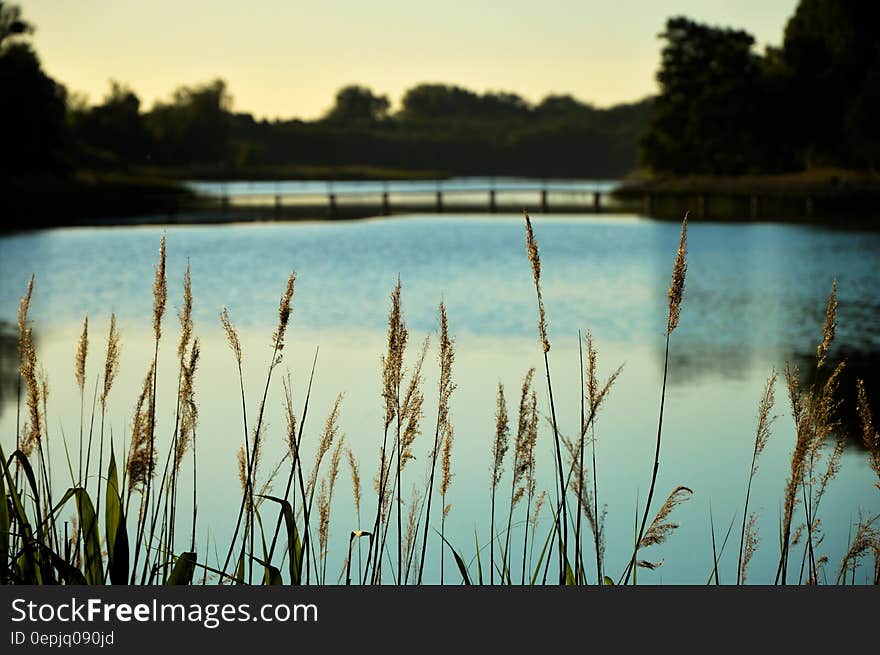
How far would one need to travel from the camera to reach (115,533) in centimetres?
295

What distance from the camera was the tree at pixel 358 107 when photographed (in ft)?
440

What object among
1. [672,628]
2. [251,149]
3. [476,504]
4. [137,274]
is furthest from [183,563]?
[251,149]

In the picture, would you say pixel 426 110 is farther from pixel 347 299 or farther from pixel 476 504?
pixel 476 504

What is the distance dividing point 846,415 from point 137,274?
18.0m

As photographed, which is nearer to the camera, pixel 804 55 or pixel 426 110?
pixel 804 55

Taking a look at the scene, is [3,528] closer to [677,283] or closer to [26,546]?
[26,546]

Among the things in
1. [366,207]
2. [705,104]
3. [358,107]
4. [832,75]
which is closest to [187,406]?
[705,104]

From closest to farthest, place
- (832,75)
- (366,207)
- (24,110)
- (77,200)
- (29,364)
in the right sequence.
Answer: (29,364) < (24,110) < (77,200) < (832,75) < (366,207)

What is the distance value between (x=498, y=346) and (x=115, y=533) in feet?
34.7

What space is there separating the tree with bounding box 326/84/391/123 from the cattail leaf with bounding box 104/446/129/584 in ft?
432

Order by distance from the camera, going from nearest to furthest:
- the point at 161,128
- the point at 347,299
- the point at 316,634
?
the point at 316,634
the point at 347,299
the point at 161,128

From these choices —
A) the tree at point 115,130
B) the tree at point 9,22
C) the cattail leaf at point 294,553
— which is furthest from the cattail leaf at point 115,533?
the tree at point 115,130

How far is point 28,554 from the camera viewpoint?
290 cm

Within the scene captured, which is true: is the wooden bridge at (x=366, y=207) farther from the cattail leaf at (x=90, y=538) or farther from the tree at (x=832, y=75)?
the cattail leaf at (x=90, y=538)
